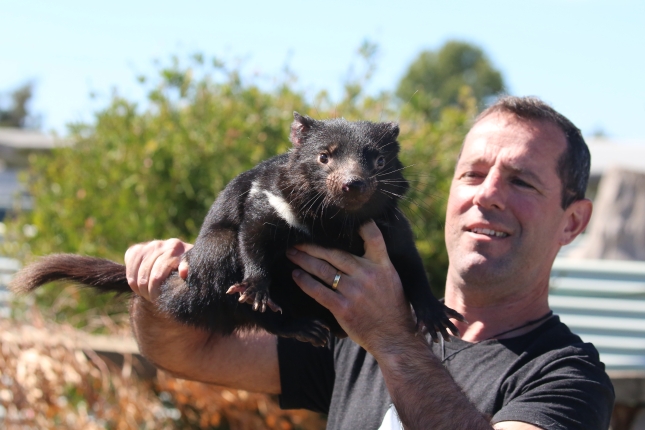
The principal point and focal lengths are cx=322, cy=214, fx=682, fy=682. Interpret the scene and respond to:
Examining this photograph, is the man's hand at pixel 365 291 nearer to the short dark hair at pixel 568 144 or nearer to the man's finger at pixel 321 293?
the man's finger at pixel 321 293

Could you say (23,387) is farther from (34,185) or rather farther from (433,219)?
(433,219)

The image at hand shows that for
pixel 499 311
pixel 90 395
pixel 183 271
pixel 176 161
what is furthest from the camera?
pixel 176 161

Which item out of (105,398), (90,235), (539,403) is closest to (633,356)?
(539,403)

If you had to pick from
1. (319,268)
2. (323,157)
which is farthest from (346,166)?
(319,268)

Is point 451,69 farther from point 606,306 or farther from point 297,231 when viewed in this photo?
point 297,231

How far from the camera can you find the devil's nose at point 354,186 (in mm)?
2348

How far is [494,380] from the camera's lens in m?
2.44

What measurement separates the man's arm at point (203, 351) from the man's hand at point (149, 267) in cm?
6

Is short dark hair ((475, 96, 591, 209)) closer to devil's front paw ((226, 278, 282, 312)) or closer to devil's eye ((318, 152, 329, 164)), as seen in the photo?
devil's eye ((318, 152, 329, 164))

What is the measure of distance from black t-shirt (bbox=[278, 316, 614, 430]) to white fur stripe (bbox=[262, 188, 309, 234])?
0.65 meters

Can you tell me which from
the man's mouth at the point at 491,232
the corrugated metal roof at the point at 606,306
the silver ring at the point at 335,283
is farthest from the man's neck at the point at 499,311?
the corrugated metal roof at the point at 606,306

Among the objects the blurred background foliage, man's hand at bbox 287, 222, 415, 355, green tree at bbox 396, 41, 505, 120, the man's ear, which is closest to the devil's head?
man's hand at bbox 287, 222, 415, 355

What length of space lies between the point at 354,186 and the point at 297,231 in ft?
0.93

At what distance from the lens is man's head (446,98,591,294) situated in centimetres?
276
